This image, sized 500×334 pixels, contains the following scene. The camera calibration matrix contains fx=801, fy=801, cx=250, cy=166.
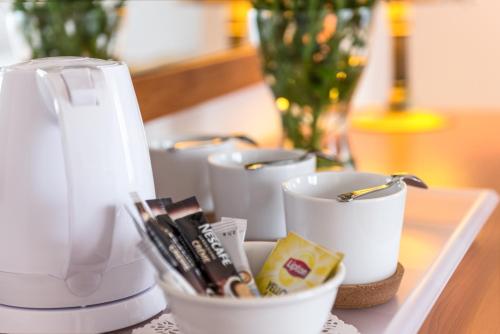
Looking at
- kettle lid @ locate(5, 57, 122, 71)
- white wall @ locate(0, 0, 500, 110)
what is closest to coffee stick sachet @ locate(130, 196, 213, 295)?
kettle lid @ locate(5, 57, 122, 71)

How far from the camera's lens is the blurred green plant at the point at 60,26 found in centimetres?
88

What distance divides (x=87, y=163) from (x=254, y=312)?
5.7 inches

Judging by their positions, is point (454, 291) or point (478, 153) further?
point (478, 153)

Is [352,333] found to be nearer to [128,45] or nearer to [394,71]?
[128,45]

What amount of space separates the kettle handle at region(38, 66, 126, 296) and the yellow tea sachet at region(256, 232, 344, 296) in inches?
4.1

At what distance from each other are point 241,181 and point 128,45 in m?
0.38

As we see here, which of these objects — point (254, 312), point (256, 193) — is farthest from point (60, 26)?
point (254, 312)

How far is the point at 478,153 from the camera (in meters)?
1.20

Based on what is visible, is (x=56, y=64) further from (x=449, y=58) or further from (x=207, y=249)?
(x=449, y=58)

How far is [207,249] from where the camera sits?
507 mm

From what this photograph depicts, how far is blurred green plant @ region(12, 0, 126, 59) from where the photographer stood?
0.88 m

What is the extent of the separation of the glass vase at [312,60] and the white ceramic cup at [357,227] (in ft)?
1.13

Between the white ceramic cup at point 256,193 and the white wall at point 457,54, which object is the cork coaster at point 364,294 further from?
the white wall at point 457,54

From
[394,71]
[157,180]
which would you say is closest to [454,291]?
[157,180]
